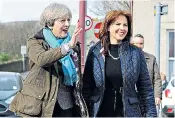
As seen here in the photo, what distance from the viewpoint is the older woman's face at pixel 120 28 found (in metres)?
4.02

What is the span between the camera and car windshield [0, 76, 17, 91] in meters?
12.3

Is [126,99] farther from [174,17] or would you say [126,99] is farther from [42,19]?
[174,17]

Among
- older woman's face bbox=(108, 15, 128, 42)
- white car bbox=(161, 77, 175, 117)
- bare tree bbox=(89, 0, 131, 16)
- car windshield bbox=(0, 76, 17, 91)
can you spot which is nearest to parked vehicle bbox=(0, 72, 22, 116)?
car windshield bbox=(0, 76, 17, 91)

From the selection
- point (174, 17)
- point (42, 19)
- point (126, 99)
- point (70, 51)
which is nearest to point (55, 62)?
point (70, 51)

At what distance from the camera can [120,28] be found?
402 cm

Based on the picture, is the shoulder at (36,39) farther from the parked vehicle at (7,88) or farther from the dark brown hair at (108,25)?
the parked vehicle at (7,88)

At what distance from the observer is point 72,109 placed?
12.7 feet

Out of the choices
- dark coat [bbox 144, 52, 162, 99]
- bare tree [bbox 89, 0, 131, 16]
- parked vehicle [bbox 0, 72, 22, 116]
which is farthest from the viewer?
bare tree [bbox 89, 0, 131, 16]

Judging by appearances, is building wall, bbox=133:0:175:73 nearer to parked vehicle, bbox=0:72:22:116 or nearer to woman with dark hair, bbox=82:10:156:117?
parked vehicle, bbox=0:72:22:116

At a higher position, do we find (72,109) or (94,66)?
(94,66)

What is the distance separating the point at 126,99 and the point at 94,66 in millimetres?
379

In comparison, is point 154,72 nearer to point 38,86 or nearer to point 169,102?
point 38,86

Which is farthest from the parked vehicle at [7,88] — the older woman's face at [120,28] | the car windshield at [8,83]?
the older woman's face at [120,28]

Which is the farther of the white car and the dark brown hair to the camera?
the white car
